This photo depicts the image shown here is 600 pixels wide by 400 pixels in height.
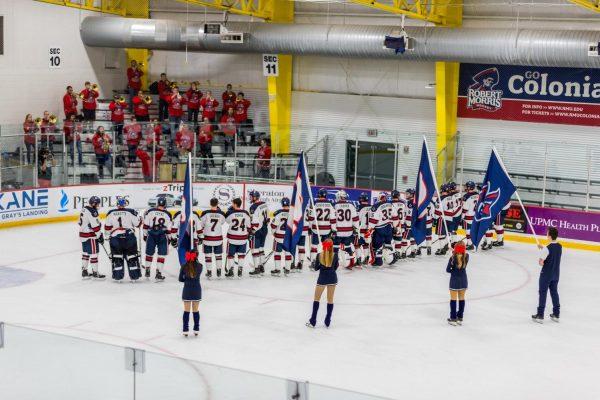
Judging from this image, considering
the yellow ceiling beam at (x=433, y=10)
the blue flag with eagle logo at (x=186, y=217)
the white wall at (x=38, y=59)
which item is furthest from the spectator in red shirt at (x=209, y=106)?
the blue flag with eagle logo at (x=186, y=217)

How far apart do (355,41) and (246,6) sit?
4.46 m

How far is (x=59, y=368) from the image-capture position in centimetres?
954

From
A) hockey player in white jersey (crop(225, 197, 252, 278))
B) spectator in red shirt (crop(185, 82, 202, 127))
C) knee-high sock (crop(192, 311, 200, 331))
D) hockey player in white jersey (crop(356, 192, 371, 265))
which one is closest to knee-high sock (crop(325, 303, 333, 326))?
knee-high sock (crop(192, 311, 200, 331))

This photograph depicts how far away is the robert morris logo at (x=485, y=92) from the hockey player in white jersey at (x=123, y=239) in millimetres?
11261

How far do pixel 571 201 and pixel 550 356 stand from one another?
10.2 meters

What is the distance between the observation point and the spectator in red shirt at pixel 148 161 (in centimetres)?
2603

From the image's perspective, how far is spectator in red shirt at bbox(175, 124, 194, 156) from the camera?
1046 inches

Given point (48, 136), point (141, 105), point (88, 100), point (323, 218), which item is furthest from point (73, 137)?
point (323, 218)

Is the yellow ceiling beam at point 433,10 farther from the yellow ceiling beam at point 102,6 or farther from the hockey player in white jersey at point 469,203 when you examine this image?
the yellow ceiling beam at point 102,6

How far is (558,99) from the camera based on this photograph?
2495 cm

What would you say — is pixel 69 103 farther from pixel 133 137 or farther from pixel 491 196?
pixel 491 196

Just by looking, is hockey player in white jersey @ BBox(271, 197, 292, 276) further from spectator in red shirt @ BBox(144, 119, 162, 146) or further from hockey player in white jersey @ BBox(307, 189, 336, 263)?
spectator in red shirt @ BBox(144, 119, 162, 146)

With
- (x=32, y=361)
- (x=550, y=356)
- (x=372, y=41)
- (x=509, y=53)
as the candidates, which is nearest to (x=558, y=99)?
(x=509, y=53)

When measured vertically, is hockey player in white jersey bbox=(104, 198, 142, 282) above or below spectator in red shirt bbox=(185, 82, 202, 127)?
below
